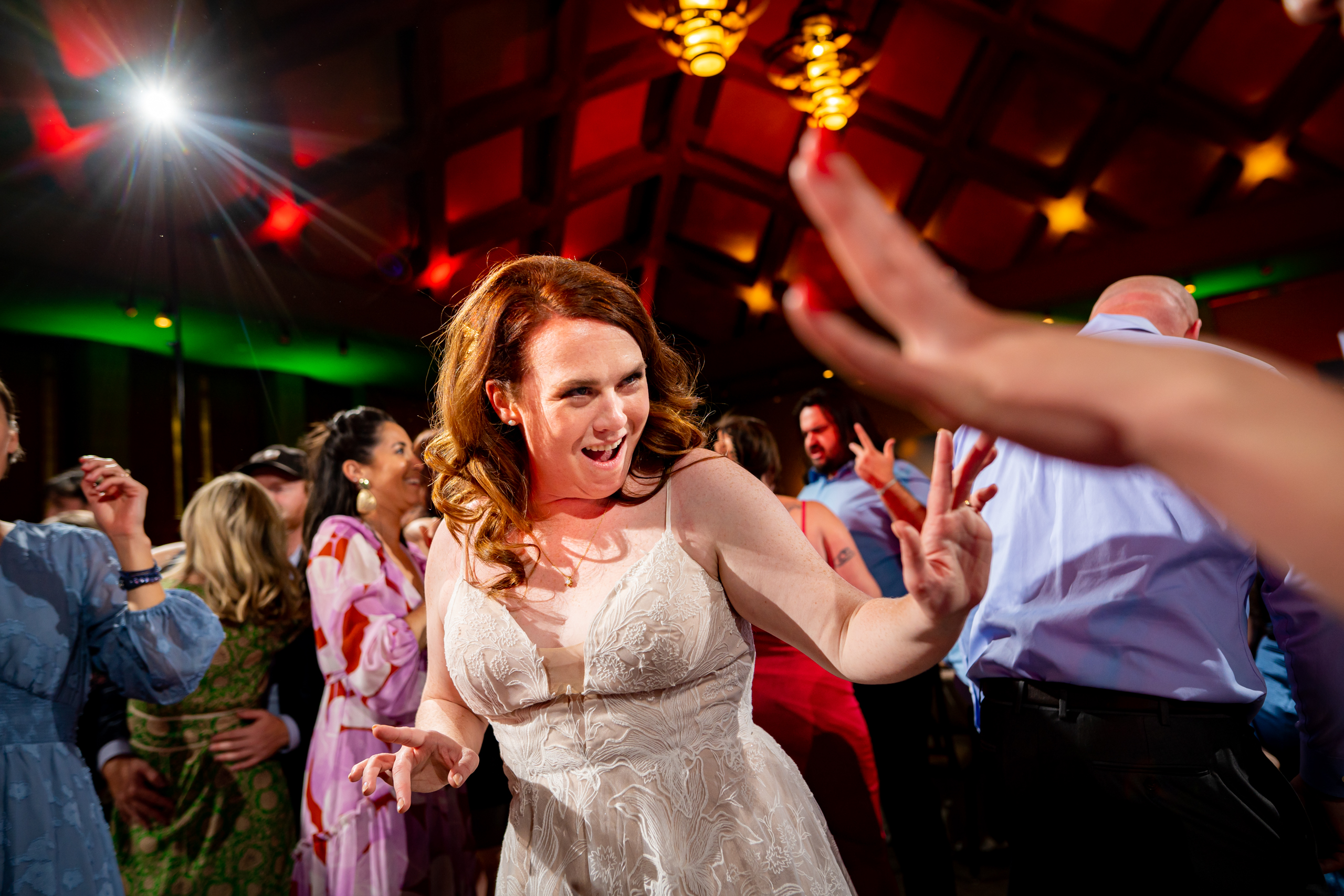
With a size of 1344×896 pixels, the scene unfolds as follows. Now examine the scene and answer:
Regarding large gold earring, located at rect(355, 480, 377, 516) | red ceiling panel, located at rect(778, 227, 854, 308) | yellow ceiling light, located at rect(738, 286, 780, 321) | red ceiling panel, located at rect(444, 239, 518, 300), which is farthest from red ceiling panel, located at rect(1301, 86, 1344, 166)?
large gold earring, located at rect(355, 480, 377, 516)

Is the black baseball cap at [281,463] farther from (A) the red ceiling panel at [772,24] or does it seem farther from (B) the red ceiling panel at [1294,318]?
(B) the red ceiling panel at [1294,318]

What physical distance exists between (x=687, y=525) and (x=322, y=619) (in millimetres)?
1695

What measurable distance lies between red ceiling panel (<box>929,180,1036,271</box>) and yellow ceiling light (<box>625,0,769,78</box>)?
4.24m

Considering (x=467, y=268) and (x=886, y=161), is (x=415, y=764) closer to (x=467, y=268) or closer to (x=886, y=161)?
(x=467, y=268)

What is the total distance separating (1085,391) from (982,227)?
8.79 m

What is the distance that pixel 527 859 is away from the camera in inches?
57.6

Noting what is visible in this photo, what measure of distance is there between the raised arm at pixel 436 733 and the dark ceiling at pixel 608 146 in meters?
3.08

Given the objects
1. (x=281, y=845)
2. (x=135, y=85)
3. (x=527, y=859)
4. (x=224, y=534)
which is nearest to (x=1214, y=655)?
(x=527, y=859)

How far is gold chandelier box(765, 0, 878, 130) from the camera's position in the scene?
513 cm

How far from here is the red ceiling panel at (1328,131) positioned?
6719 mm

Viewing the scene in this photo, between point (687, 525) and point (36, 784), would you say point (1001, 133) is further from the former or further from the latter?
point (36, 784)

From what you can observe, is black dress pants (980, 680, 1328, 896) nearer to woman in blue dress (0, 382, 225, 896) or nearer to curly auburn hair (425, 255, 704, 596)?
curly auburn hair (425, 255, 704, 596)

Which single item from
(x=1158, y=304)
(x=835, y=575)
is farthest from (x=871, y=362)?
(x=1158, y=304)

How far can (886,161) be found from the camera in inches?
323
